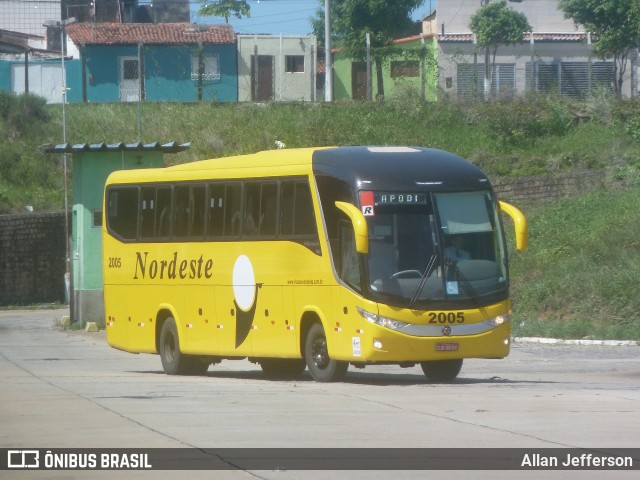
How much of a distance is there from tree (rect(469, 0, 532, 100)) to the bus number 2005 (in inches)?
1399

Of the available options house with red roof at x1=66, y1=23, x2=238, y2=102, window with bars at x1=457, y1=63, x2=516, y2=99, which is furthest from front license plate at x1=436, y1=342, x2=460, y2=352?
house with red roof at x1=66, y1=23, x2=238, y2=102

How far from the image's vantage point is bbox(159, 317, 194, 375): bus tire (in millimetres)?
21172

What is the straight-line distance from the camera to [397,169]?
58.2 feet

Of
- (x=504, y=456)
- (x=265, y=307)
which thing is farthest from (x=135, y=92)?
(x=504, y=456)

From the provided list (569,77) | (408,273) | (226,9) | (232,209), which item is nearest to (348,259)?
(408,273)

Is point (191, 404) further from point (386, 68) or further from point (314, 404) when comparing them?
point (386, 68)

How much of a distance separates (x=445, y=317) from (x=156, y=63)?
38.9m

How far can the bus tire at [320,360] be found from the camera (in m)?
17.9

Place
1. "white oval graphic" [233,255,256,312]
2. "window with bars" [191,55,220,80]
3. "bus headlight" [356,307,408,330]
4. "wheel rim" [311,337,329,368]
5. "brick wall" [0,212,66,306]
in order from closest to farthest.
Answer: "bus headlight" [356,307,408,330] < "wheel rim" [311,337,329,368] < "white oval graphic" [233,255,256,312] < "brick wall" [0,212,66,306] < "window with bars" [191,55,220,80]

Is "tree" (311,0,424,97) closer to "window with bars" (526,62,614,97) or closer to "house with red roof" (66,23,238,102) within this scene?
"house with red roof" (66,23,238,102)

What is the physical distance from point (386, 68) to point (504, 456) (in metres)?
39.7

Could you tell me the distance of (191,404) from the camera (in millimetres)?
14672

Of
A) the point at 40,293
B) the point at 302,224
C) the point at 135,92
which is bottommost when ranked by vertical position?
the point at 40,293

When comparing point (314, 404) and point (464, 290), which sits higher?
point (464, 290)
